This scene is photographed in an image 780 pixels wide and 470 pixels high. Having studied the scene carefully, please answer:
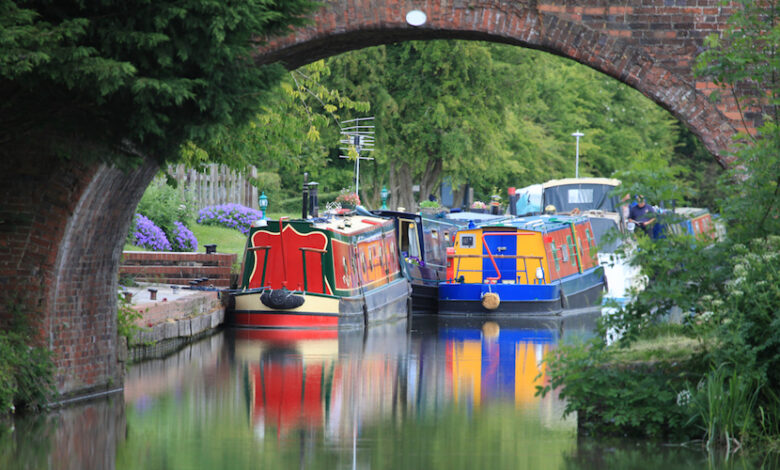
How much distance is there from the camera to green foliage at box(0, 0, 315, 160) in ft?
30.2

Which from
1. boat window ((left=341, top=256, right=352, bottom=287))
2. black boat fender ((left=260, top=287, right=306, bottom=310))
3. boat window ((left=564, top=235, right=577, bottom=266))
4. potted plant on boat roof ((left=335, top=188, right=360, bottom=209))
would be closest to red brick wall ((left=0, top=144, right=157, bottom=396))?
black boat fender ((left=260, top=287, right=306, bottom=310))

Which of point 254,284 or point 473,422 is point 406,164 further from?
point 473,422

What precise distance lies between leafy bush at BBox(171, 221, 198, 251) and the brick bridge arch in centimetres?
1373

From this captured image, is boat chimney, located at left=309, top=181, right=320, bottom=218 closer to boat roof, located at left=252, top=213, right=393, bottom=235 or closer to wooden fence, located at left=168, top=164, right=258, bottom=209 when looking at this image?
boat roof, located at left=252, top=213, right=393, bottom=235

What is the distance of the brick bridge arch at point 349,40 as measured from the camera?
11078mm

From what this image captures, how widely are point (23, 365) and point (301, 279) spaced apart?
1144 cm

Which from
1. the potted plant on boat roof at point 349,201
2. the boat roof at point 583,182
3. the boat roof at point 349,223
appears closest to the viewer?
the boat roof at point 349,223

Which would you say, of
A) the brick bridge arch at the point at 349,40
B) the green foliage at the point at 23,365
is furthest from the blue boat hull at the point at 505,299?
the green foliage at the point at 23,365

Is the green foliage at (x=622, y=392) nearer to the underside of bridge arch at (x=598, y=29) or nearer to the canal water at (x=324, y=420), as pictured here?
the canal water at (x=324, y=420)

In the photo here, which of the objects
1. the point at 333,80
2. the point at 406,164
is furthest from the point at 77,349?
the point at 406,164

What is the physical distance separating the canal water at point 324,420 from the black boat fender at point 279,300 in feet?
8.01

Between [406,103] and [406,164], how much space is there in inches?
126

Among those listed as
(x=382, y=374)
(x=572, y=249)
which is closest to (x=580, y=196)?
(x=572, y=249)

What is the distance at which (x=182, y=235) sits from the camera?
2595 centimetres
